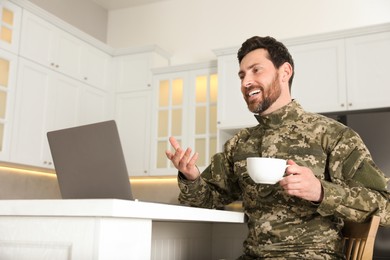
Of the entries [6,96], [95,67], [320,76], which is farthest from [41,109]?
[320,76]

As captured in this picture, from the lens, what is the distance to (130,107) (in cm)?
375

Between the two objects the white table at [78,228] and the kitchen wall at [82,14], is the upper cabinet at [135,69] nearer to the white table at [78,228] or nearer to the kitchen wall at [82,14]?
the kitchen wall at [82,14]

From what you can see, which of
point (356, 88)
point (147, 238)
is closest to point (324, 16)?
point (356, 88)

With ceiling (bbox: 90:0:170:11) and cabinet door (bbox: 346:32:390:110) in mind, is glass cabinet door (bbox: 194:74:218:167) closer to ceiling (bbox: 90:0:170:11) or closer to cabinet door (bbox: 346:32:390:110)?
cabinet door (bbox: 346:32:390:110)

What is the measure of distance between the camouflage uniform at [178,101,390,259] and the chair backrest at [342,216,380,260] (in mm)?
29

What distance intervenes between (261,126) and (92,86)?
2.25 meters

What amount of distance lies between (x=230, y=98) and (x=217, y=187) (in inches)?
59.7

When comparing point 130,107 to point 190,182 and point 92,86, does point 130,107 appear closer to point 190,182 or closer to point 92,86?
point 92,86

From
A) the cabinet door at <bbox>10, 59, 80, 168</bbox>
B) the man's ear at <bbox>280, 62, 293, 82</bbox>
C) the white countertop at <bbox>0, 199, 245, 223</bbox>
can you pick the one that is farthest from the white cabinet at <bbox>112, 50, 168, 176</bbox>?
the white countertop at <bbox>0, 199, 245, 223</bbox>

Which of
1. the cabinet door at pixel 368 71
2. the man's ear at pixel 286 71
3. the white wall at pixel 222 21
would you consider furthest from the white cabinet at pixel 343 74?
the man's ear at pixel 286 71

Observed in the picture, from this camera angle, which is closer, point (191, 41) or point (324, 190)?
point (324, 190)

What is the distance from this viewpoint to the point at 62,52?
3.37m

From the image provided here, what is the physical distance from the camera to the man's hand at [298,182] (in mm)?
1201

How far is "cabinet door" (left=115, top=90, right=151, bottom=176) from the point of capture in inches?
143
